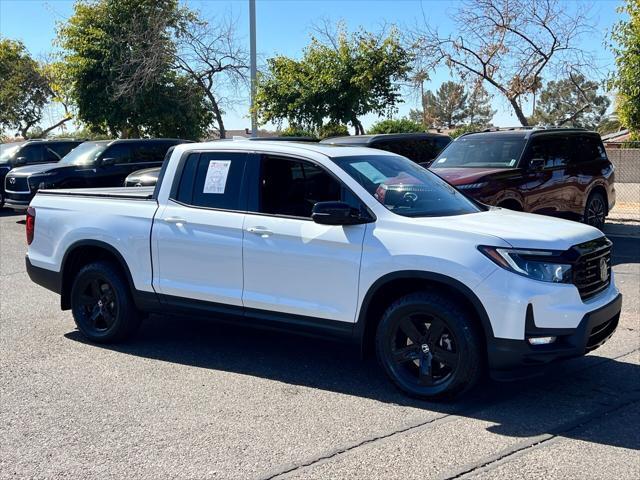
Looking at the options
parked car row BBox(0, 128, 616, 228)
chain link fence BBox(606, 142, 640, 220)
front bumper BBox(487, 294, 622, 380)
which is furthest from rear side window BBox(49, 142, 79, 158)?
front bumper BBox(487, 294, 622, 380)

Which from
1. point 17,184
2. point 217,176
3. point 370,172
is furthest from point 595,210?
point 17,184

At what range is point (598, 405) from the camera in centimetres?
499

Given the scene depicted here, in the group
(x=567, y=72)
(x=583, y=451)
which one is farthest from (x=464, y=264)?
(x=567, y=72)

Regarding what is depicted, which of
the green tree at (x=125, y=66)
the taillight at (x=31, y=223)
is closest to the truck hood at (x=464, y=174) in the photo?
the taillight at (x=31, y=223)

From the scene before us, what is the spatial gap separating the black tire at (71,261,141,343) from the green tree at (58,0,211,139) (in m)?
16.4

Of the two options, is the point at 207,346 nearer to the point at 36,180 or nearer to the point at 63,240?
the point at 63,240

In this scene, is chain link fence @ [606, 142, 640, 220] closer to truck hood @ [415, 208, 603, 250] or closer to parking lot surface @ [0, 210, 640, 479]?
parking lot surface @ [0, 210, 640, 479]

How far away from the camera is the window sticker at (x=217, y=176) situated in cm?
599

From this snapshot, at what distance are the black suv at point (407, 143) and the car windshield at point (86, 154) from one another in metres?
5.89

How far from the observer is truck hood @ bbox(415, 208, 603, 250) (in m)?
4.80

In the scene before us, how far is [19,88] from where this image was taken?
38.6 m

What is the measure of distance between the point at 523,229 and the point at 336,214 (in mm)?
1309

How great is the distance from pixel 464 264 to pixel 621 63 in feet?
44.6

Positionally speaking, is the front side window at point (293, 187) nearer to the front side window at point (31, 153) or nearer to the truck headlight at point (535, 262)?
the truck headlight at point (535, 262)
